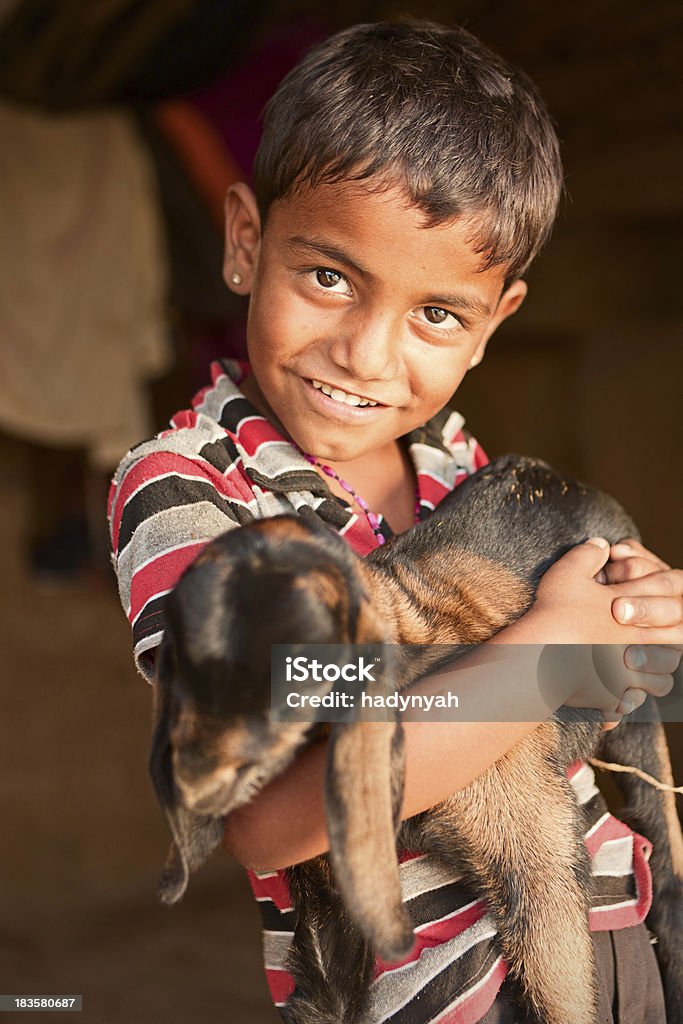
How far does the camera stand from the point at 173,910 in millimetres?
4789

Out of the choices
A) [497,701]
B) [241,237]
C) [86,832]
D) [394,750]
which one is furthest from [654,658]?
[86,832]

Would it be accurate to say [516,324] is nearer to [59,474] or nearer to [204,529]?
[59,474]

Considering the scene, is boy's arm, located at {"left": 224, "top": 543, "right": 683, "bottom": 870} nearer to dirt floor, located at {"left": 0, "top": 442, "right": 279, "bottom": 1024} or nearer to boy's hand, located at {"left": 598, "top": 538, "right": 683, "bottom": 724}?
boy's hand, located at {"left": 598, "top": 538, "right": 683, "bottom": 724}

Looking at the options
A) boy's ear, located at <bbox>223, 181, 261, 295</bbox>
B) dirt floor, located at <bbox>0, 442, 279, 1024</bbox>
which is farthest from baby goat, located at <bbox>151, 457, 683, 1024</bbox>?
dirt floor, located at <bbox>0, 442, 279, 1024</bbox>

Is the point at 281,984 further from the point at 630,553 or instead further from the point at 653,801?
the point at 630,553

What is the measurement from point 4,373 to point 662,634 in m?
2.81

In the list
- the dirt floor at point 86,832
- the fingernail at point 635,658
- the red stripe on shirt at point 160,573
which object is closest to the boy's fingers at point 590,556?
the fingernail at point 635,658

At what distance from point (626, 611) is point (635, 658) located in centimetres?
7

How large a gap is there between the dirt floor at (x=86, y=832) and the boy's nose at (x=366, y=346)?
3332 mm

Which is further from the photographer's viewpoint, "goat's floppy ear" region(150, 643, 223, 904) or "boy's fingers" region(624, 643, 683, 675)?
"boy's fingers" region(624, 643, 683, 675)

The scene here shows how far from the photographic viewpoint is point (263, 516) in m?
1.47

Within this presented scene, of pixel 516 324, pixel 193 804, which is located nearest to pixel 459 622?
pixel 193 804

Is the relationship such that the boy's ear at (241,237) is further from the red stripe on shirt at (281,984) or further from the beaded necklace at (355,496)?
the red stripe on shirt at (281,984)

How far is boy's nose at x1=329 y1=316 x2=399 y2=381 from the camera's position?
145 centimetres
